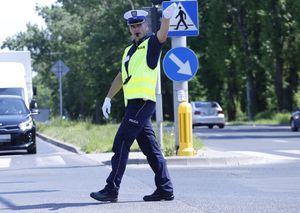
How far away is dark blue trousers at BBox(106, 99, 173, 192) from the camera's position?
9.16 metres

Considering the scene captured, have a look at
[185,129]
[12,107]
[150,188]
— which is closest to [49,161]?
[185,129]

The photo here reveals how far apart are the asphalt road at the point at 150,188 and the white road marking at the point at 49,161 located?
72mm

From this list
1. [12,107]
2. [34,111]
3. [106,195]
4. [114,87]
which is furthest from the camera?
[34,111]

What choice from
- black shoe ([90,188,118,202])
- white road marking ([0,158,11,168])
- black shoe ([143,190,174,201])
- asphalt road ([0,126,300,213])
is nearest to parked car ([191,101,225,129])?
white road marking ([0,158,11,168])

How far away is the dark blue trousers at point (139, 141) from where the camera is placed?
916 cm

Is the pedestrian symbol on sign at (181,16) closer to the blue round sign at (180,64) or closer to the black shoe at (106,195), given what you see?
the blue round sign at (180,64)

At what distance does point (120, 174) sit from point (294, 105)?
5076cm

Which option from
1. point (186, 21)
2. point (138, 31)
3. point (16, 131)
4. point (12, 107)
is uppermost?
point (186, 21)

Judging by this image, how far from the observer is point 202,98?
228 ft

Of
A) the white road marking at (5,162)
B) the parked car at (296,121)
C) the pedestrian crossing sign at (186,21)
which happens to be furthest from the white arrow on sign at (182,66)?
the parked car at (296,121)

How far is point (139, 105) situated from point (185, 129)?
611cm

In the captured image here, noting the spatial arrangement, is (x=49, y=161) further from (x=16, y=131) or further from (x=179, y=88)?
(x=179, y=88)

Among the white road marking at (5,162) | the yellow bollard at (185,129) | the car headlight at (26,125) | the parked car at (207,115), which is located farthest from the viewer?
the parked car at (207,115)

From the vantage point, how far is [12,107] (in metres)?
21.3
